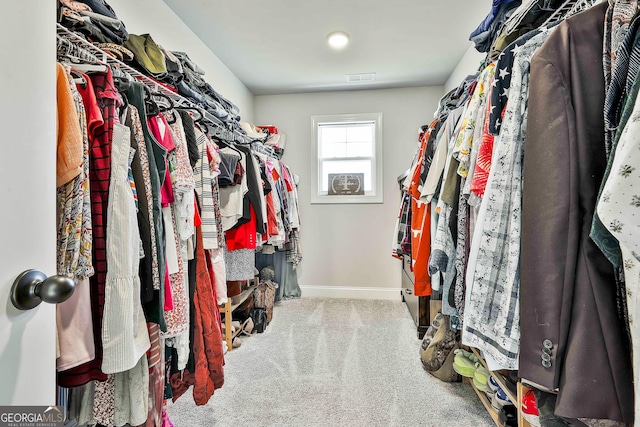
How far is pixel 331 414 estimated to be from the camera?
1.50 metres

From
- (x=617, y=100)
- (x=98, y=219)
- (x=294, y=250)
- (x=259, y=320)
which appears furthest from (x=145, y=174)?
(x=294, y=250)

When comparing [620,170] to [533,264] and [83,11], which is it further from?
[83,11]

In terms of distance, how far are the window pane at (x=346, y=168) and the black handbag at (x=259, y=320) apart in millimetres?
1603

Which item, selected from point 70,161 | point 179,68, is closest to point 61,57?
point 70,161

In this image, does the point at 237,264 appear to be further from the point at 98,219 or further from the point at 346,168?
the point at 346,168

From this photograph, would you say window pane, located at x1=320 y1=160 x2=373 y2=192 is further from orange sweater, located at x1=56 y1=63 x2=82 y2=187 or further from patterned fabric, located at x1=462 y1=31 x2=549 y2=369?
orange sweater, located at x1=56 y1=63 x2=82 y2=187

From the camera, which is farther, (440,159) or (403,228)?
(403,228)

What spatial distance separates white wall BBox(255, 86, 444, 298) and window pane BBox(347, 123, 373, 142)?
0.55 ft

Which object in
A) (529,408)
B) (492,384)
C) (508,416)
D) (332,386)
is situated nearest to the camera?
(529,408)

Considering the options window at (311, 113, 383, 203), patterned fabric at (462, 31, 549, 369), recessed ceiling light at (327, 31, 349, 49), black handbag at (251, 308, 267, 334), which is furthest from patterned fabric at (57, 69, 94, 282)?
window at (311, 113, 383, 203)

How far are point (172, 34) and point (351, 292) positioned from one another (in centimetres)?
286

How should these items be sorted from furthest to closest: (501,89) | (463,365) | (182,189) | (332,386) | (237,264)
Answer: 1. (237,264)
2. (332,386)
3. (463,365)
4. (182,189)
5. (501,89)

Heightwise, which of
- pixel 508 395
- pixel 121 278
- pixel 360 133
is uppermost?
pixel 360 133

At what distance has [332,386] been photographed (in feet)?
5.67
